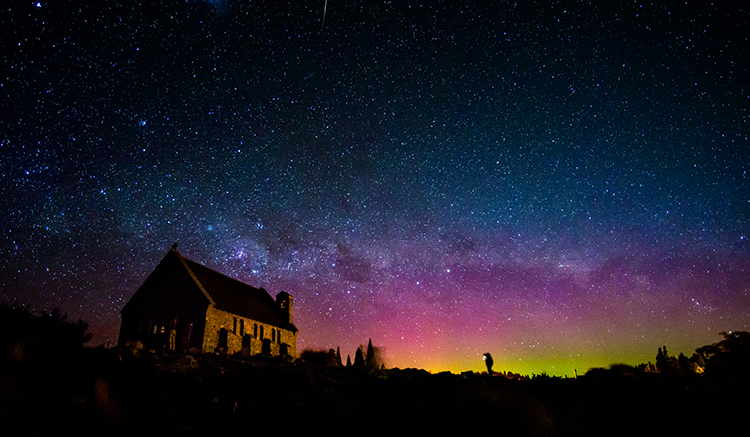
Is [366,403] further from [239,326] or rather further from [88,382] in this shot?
[239,326]

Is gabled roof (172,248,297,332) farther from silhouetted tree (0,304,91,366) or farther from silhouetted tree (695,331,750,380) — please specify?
silhouetted tree (695,331,750,380)

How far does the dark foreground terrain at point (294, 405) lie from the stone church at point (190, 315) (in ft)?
49.1

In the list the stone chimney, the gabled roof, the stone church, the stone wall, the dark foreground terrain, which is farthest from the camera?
the stone chimney

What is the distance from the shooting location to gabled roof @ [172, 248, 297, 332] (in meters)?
34.7

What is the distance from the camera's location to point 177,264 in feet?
115

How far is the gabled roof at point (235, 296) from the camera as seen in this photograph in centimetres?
3466

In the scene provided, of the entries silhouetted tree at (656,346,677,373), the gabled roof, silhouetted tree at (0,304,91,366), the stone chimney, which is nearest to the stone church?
the gabled roof

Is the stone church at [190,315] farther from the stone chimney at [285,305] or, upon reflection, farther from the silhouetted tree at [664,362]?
the silhouetted tree at [664,362]

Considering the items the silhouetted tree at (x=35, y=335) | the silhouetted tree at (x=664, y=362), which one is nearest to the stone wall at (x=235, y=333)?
the silhouetted tree at (x=35, y=335)

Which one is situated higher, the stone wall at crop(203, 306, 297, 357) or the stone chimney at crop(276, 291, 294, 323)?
the stone chimney at crop(276, 291, 294, 323)

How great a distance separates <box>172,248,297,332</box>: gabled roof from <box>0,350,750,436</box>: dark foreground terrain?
1836cm

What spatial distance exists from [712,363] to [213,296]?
40.6 m

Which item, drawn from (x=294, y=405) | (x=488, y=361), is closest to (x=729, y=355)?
(x=488, y=361)

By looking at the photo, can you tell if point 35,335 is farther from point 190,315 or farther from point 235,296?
point 235,296
